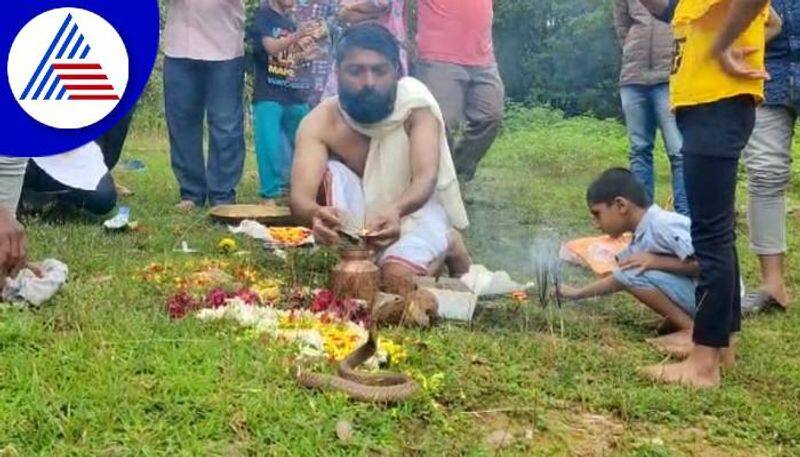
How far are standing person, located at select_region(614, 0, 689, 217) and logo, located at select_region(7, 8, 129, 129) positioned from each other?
126 inches

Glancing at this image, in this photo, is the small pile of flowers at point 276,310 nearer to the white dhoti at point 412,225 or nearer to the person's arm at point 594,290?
the white dhoti at point 412,225

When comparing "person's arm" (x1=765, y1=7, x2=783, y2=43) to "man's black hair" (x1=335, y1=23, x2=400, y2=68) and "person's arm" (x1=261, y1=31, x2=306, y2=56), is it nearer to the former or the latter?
"man's black hair" (x1=335, y1=23, x2=400, y2=68)

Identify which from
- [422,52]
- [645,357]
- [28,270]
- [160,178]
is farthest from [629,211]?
[160,178]

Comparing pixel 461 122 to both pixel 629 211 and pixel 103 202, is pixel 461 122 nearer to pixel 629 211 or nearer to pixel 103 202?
pixel 103 202

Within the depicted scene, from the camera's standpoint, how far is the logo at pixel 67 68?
4660 millimetres

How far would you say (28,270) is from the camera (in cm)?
381

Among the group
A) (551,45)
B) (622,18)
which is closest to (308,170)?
(622,18)

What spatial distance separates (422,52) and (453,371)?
168 inches

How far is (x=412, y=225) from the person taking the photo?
A: 4812 millimetres

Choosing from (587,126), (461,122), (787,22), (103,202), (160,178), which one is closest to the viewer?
(787,22)

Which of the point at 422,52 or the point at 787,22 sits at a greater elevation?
the point at 787,22

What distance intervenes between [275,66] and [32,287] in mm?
3920

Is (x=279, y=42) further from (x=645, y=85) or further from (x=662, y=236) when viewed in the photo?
(x=662, y=236)

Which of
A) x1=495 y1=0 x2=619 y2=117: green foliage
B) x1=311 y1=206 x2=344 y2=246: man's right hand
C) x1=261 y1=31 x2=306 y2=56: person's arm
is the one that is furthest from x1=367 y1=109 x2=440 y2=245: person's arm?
x1=495 y1=0 x2=619 y2=117: green foliage
